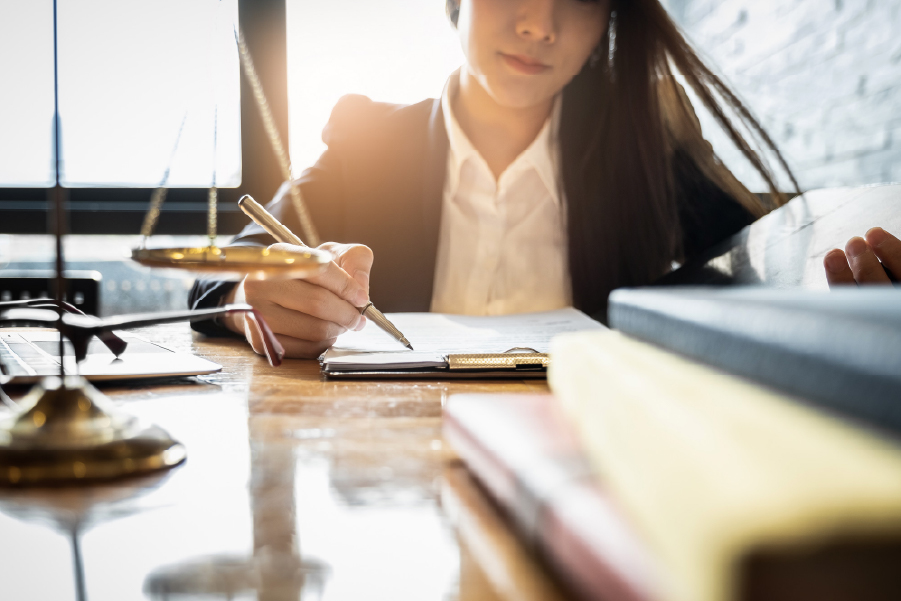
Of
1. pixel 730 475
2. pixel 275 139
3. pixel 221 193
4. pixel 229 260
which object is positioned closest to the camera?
pixel 730 475

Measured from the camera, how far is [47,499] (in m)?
0.21

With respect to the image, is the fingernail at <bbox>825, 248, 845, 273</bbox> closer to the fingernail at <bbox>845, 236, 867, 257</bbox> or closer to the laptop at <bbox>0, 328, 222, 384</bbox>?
the fingernail at <bbox>845, 236, 867, 257</bbox>

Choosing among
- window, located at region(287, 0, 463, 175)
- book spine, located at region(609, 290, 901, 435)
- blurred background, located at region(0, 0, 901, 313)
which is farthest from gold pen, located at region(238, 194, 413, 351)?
window, located at region(287, 0, 463, 175)

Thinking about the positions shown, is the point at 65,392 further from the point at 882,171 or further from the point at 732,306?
the point at 882,171

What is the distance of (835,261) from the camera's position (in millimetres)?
526

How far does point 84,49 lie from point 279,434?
1748 mm

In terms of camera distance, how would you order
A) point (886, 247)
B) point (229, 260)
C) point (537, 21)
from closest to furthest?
point (229, 260), point (886, 247), point (537, 21)

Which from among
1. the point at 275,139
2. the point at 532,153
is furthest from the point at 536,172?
the point at 275,139

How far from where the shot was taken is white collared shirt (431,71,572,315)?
1180 millimetres

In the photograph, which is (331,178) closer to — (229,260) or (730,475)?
(229,260)

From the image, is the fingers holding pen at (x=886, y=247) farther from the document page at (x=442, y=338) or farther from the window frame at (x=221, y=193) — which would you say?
the window frame at (x=221, y=193)

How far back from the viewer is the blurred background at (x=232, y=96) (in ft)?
5.41

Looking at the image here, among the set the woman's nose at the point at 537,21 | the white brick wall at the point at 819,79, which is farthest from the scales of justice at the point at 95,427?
the white brick wall at the point at 819,79

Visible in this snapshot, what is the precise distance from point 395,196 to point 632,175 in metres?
A: 0.41
